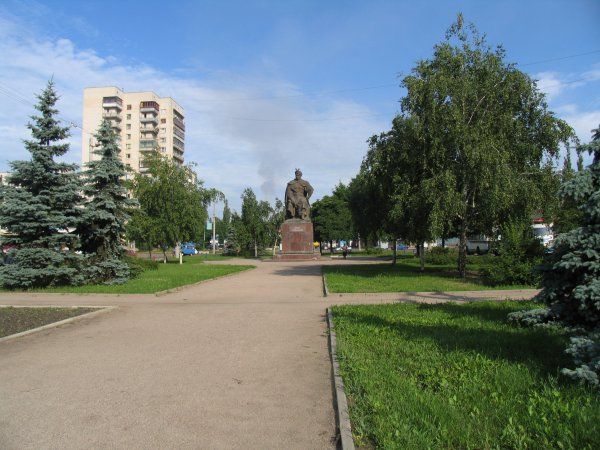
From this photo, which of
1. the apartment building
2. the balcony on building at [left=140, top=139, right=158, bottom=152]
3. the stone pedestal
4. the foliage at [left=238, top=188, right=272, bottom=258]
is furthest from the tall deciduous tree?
the balcony on building at [left=140, top=139, right=158, bottom=152]

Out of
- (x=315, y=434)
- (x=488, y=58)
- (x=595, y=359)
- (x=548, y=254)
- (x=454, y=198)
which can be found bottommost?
(x=315, y=434)

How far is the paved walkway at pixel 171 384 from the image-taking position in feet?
13.3

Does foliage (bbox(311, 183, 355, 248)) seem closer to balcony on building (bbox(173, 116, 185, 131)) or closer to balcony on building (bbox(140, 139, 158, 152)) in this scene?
balcony on building (bbox(140, 139, 158, 152))

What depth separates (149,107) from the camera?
93.1m

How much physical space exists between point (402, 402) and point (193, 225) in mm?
32064

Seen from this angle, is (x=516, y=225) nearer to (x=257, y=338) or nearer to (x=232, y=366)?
(x=257, y=338)

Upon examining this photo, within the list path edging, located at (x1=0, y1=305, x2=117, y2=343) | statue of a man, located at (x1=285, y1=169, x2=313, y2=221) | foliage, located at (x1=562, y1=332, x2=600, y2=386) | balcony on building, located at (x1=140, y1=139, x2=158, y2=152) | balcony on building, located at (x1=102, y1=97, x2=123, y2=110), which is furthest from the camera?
balcony on building, located at (x1=102, y1=97, x2=123, y2=110)

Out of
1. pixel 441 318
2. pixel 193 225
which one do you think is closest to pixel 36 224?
pixel 441 318

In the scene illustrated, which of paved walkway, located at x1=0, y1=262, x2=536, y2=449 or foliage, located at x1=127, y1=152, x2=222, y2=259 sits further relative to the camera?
foliage, located at x1=127, y1=152, x2=222, y2=259

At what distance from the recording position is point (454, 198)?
1612 centimetres

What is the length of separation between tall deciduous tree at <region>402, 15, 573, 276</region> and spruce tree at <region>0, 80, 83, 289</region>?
41.4 feet

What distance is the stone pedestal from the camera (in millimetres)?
33906

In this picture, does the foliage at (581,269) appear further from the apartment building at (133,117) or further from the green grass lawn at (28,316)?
the apartment building at (133,117)

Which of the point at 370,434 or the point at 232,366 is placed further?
the point at 232,366
